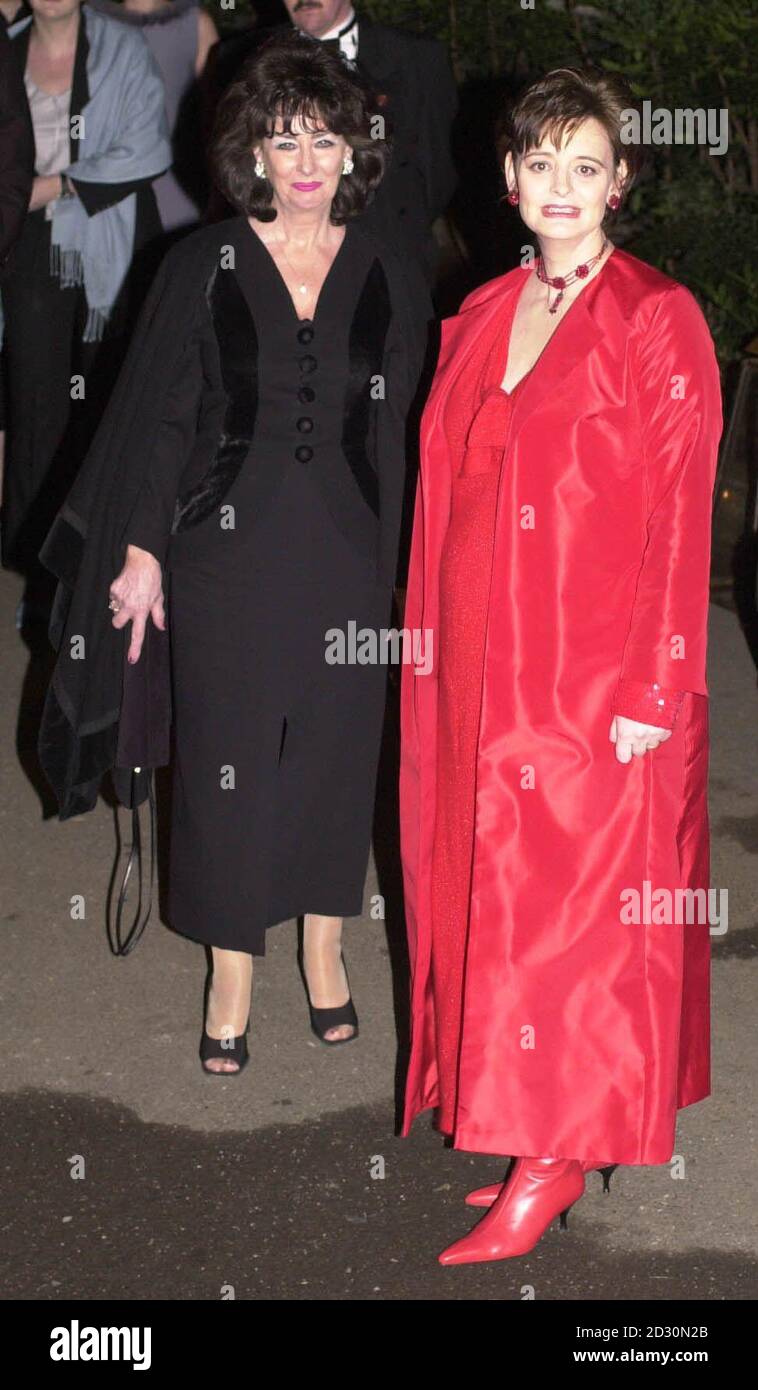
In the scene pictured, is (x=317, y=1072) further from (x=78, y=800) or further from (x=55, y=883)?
(x=55, y=883)

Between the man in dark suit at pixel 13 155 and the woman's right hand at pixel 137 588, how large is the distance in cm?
240

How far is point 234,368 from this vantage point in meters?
3.86

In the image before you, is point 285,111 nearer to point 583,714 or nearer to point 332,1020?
point 583,714

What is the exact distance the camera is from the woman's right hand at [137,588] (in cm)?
396

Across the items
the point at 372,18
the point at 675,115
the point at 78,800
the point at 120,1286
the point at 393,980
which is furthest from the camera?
the point at 372,18

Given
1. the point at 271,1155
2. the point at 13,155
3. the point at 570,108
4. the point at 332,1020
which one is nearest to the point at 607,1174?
the point at 271,1155

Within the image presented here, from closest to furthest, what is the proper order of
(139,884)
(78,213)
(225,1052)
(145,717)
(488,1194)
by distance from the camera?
(488,1194)
(145,717)
(225,1052)
(139,884)
(78,213)

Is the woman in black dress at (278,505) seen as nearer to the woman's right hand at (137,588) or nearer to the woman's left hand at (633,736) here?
the woman's right hand at (137,588)

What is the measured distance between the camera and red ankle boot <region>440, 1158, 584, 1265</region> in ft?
11.9

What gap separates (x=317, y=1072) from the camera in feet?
14.3

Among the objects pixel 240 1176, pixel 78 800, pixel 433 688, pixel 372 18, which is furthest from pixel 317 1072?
pixel 372 18

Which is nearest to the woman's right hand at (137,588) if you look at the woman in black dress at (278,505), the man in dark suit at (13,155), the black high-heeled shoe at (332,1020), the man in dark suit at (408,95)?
the woman in black dress at (278,505)

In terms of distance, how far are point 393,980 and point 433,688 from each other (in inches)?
49.7

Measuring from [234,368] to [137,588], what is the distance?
0.48 metres
